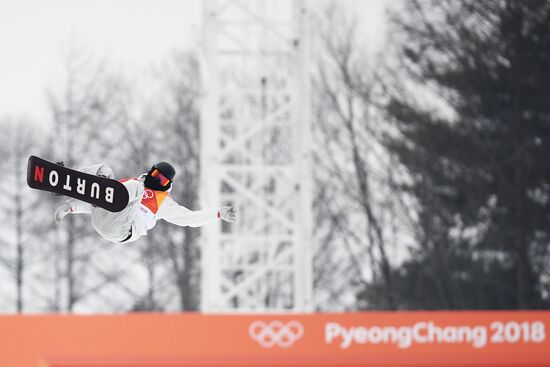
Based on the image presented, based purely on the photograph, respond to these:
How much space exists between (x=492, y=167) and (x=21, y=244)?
41.8 ft

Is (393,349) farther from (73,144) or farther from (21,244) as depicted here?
(21,244)

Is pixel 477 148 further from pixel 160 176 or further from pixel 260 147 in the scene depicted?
pixel 160 176

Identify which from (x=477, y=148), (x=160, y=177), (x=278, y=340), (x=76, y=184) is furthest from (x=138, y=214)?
(x=477, y=148)

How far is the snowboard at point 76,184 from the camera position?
4633mm

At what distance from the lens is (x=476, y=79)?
2647cm

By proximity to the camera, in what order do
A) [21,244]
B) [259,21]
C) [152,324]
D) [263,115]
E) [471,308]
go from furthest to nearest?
[21,244]
[471,308]
[263,115]
[259,21]
[152,324]

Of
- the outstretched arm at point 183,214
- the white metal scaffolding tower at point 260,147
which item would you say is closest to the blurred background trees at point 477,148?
the white metal scaffolding tower at point 260,147

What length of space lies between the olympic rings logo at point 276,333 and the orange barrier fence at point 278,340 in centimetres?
1

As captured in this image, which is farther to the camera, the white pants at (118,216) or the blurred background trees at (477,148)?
the blurred background trees at (477,148)

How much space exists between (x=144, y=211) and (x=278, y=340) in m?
10.3

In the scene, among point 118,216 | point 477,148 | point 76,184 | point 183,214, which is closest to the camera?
point 76,184

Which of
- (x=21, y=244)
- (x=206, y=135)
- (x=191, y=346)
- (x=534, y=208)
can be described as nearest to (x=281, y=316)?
(x=191, y=346)

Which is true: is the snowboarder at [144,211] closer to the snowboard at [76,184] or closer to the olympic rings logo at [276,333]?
the snowboard at [76,184]

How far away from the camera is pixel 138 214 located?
17.4 ft
